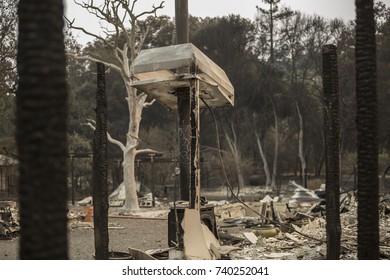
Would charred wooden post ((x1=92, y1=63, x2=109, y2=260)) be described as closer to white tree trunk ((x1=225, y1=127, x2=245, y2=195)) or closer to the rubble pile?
the rubble pile

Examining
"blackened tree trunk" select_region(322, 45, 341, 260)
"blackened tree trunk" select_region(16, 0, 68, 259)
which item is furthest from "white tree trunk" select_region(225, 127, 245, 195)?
"blackened tree trunk" select_region(16, 0, 68, 259)

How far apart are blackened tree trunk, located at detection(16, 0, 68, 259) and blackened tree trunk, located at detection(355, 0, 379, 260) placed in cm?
339

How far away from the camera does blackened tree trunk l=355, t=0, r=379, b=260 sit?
553cm

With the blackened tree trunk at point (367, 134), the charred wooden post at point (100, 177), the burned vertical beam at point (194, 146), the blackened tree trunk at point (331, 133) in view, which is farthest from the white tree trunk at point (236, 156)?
the blackened tree trunk at point (367, 134)

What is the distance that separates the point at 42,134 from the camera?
3.04 meters

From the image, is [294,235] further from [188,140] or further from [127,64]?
[127,64]

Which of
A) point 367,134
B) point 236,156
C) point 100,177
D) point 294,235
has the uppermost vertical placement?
point 367,134

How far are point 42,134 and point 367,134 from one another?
3572 millimetres

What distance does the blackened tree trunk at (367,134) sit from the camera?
5.53 m

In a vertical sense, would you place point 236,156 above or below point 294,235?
above

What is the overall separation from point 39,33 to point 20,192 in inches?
34.8

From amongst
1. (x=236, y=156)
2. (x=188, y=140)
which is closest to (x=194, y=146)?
(x=188, y=140)

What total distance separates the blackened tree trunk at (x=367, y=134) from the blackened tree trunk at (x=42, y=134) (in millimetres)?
3390
